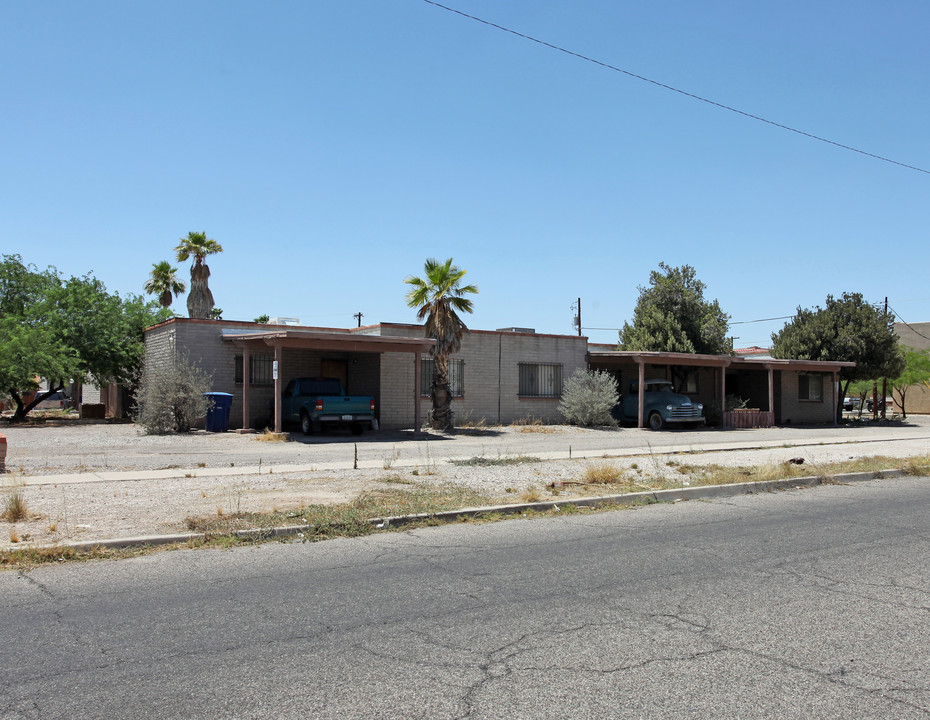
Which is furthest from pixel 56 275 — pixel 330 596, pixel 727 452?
pixel 330 596

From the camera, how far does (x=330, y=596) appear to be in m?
6.31

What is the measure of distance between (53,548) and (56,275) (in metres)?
33.0

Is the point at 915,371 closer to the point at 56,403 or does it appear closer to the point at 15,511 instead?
the point at 15,511

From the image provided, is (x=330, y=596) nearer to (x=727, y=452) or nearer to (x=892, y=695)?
(x=892, y=695)

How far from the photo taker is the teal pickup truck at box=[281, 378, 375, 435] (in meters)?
22.8

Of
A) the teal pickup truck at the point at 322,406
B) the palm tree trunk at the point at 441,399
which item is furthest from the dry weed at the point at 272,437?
the palm tree trunk at the point at 441,399

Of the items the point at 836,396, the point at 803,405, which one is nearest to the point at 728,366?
the point at 803,405

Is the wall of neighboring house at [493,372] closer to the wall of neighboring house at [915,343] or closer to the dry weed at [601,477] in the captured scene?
the dry weed at [601,477]

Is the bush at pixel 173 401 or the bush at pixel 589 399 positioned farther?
the bush at pixel 589 399

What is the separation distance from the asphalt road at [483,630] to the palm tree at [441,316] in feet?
56.0

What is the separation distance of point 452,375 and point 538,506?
1842 cm

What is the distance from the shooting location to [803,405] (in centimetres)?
3734

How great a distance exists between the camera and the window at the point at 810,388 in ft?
123

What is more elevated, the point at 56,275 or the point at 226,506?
the point at 56,275
